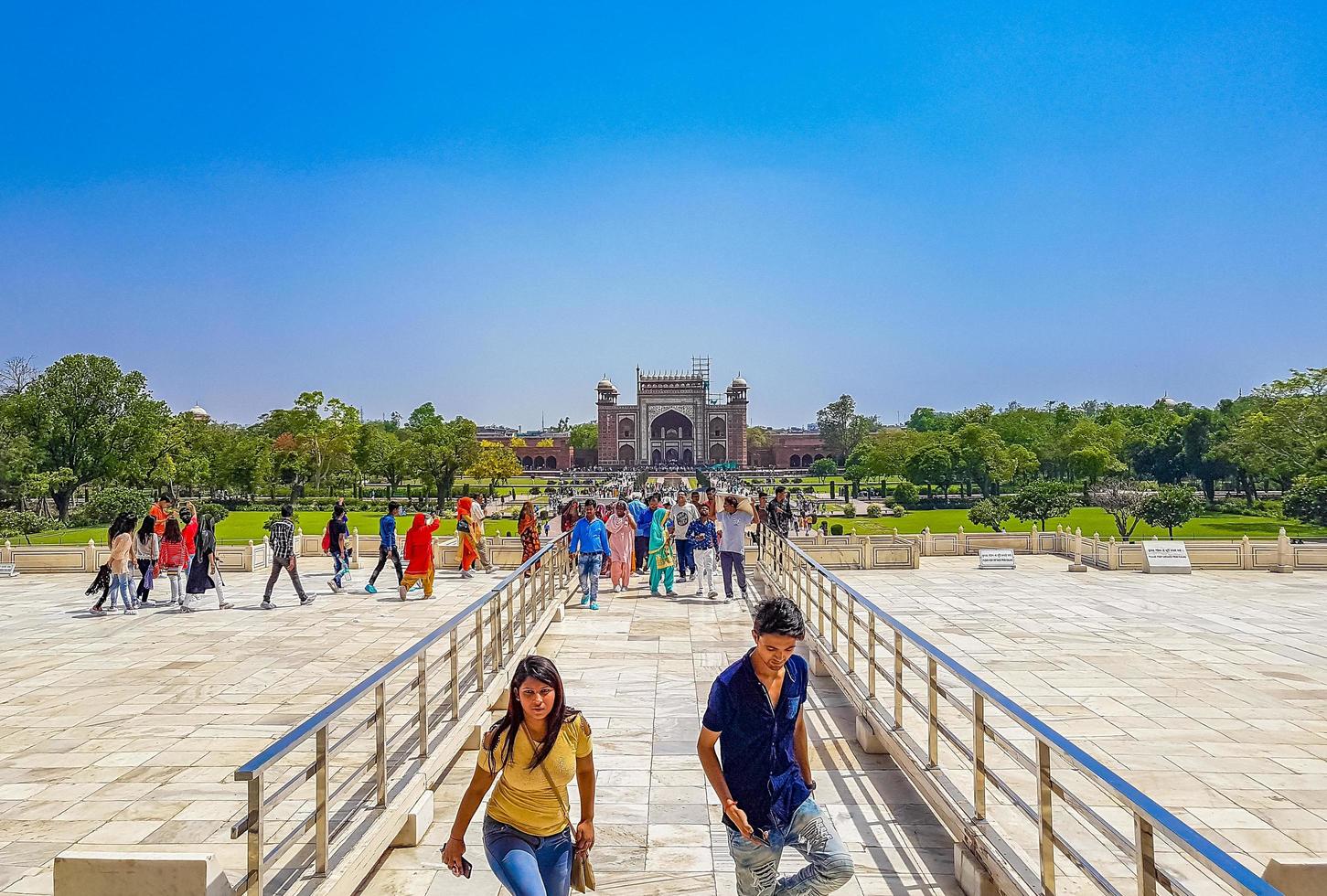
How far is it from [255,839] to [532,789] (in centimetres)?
94

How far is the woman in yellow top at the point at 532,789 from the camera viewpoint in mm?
2998

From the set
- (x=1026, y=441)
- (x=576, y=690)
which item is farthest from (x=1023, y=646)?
(x=1026, y=441)

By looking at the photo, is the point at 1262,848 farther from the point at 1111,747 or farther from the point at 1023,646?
the point at 1023,646

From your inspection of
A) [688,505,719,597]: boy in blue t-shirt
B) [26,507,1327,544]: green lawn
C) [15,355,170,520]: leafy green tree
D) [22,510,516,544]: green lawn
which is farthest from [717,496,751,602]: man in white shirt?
[15,355,170,520]: leafy green tree

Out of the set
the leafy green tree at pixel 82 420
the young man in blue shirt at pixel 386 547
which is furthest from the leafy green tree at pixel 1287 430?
the leafy green tree at pixel 82 420

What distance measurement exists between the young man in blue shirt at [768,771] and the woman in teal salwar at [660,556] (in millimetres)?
9487

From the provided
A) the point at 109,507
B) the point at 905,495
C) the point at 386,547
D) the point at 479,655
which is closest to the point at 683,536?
the point at 386,547

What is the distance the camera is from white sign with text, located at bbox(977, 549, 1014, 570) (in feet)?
55.6

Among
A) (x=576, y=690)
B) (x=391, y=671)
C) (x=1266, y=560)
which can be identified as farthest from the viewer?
(x=1266, y=560)

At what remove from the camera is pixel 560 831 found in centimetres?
305

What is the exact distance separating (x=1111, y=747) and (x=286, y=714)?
603 centimetres

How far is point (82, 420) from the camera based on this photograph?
37906 millimetres

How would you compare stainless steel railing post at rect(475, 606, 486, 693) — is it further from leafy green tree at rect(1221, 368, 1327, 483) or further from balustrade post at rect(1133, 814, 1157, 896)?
leafy green tree at rect(1221, 368, 1327, 483)

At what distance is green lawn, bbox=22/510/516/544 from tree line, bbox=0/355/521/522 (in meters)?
3.86
